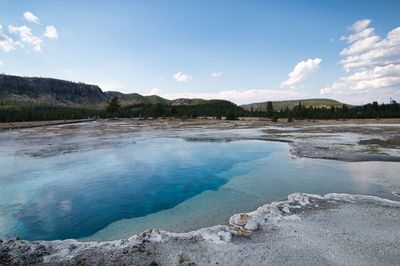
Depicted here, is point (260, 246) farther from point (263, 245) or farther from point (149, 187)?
point (149, 187)

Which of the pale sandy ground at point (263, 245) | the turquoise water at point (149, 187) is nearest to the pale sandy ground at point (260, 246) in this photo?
the pale sandy ground at point (263, 245)

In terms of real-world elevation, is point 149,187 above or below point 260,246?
below

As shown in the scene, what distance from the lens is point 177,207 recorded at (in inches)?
692

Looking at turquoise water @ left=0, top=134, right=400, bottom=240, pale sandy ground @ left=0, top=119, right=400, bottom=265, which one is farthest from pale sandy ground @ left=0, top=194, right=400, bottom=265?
turquoise water @ left=0, top=134, right=400, bottom=240

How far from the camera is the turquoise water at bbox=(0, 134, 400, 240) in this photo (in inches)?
594

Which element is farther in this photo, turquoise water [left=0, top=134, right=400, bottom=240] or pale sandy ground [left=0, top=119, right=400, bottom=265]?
turquoise water [left=0, top=134, right=400, bottom=240]

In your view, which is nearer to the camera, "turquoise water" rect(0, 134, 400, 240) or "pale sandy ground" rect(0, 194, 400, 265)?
"pale sandy ground" rect(0, 194, 400, 265)

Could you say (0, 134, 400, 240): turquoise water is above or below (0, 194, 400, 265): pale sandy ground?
below

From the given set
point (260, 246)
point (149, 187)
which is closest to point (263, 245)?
point (260, 246)

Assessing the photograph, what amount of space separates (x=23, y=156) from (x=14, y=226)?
24456 millimetres

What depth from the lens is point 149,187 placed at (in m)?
21.9

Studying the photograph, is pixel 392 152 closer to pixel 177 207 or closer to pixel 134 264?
pixel 177 207

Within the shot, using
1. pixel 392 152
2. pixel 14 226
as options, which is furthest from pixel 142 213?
pixel 392 152

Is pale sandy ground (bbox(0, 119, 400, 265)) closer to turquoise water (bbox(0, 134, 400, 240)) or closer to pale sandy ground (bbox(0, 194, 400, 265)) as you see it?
pale sandy ground (bbox(0, 194, 400, 265))
